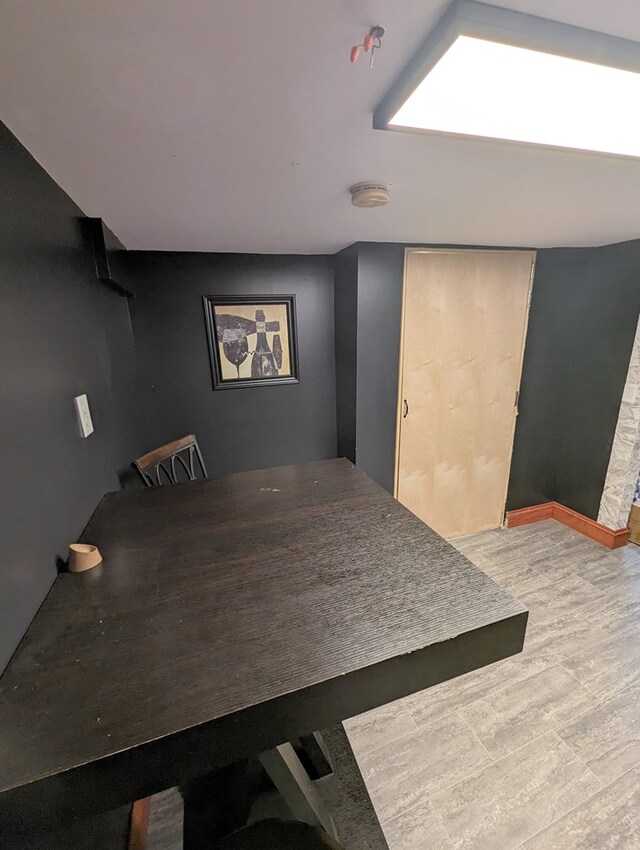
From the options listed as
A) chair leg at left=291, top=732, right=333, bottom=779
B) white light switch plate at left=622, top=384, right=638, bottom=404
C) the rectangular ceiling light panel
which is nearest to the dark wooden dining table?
chair leg at left=291, top=732, right=333, bottom=779

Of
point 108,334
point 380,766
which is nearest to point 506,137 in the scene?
point 108,334

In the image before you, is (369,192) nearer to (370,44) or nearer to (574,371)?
(370,44)

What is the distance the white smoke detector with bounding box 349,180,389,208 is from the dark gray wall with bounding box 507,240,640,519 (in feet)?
6.53

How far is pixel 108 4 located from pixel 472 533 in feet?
10.6

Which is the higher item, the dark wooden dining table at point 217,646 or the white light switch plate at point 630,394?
the white light switch plate at point 630,394

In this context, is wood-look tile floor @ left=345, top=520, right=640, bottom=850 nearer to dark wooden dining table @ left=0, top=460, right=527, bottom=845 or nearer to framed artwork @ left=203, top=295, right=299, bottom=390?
dark wooden dining table @ left=0, top=460, right=527, bottom=845

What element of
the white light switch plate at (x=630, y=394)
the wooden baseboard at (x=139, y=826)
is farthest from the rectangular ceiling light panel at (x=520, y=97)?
the white light switch plate at (x=630, y=394)

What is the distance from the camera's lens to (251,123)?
77cm

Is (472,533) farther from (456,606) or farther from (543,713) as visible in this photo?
(456,606)

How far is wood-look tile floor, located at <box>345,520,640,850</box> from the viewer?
1.22 metres

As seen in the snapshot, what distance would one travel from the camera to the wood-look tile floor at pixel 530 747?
122cm

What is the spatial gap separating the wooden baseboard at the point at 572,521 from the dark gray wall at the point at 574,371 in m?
0.05

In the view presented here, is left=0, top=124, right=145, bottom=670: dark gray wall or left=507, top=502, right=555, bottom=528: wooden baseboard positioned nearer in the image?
left=0, top=124, right=145, bottom=670: dark gray wall

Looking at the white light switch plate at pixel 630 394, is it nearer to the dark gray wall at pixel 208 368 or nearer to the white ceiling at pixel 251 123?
the white ceiling at pixel 251 123
